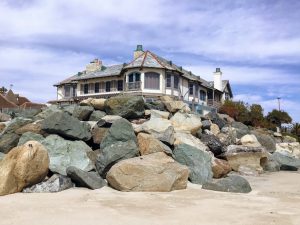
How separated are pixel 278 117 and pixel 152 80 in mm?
14184

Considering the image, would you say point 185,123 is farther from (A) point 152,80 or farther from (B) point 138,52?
(B) point 138,52

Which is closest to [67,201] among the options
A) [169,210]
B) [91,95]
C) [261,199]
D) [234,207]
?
[169,210]

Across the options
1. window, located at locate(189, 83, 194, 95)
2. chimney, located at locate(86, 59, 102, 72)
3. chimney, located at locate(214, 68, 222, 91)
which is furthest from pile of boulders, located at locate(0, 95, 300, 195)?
chimney, located at locate(214, 68, 222, 91)

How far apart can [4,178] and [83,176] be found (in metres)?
2.35

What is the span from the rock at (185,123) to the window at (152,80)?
21.4m

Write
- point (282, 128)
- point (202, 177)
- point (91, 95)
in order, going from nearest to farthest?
point (202, 177) → point (282, 128) → point (91, 95)

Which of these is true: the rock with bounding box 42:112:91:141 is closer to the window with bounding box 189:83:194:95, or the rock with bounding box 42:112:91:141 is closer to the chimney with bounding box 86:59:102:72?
the window with bounding box 189:83:194:95

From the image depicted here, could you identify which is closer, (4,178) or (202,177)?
(4,178)

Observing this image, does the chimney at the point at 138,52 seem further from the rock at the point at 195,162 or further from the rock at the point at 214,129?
the rock at the point at 195,162

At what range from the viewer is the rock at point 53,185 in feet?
37.9

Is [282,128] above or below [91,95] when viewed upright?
below

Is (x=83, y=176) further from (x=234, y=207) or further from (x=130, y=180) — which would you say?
(x=234, y=207)

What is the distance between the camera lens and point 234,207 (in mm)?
9930

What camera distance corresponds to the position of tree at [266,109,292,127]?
42.5 meters
